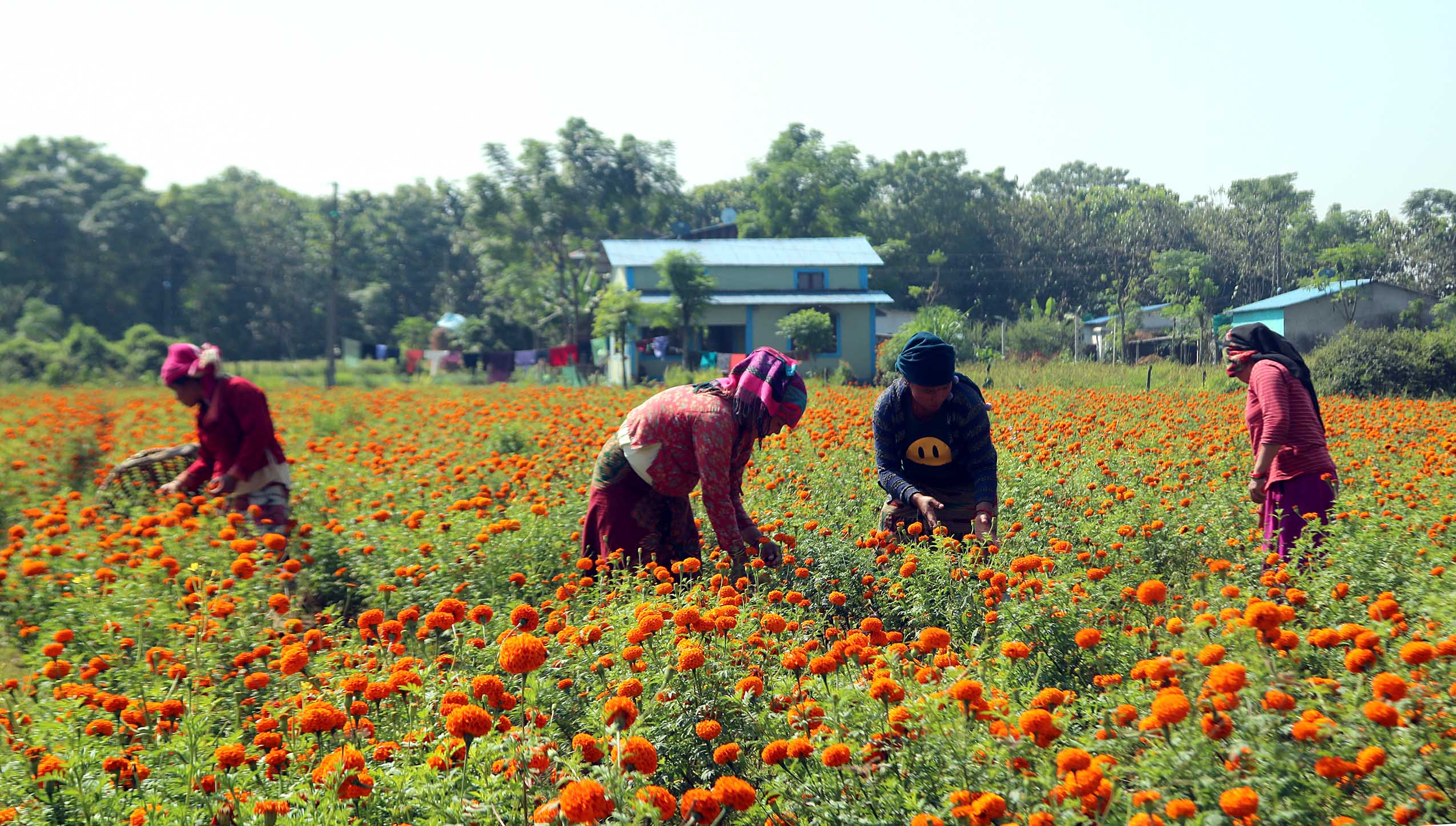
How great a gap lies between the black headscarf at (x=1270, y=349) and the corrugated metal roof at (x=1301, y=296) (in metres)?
20.1

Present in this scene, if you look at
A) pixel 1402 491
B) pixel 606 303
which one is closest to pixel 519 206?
pixel 606 303

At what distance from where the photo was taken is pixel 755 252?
3303cm

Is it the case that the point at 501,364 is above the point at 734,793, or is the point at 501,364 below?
above

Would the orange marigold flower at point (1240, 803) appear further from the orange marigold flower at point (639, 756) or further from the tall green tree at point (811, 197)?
the tall green tree at point (811, 197)

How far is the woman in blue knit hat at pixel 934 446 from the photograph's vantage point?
379 cm

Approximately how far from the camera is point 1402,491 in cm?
489

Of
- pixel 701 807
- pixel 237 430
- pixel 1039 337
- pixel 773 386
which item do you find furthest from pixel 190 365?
pixel 1039 337

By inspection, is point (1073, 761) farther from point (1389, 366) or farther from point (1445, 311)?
point (1445, 311)

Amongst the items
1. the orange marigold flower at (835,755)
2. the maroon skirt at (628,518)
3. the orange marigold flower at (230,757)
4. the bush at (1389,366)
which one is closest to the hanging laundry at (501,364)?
the bush at (1389,366)

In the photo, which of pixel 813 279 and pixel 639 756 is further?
pixel 813 279

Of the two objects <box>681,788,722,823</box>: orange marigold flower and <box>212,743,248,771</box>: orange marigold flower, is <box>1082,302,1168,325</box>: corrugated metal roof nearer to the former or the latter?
<box>681,788,722,823</box>: orange marigold flower

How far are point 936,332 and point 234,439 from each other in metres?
19.3

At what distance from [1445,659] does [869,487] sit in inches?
147

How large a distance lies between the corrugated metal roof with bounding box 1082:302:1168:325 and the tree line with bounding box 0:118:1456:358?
429 millimetres
